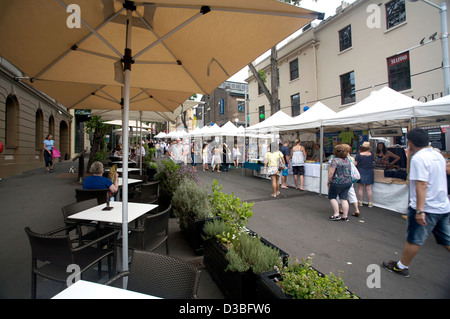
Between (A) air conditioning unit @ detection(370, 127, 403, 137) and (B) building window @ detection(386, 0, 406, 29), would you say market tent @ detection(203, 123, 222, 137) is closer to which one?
(A) air conditioning unit @ detection(370, 127, 403, 137)

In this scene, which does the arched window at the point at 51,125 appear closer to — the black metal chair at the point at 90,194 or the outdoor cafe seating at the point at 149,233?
the black metal chair at the point at 90,194

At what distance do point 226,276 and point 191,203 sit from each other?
173 cm

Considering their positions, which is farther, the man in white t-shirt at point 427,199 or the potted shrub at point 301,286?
the man in white t-shirt at point 427,199

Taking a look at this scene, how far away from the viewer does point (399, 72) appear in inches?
466

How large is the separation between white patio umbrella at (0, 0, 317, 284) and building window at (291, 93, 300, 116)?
16.3 metres

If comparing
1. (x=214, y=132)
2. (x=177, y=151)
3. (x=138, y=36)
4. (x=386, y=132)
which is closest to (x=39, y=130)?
(x=177, y=151)

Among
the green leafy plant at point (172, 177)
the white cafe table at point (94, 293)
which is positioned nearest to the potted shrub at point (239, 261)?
the white cafe table at point (94, 293)

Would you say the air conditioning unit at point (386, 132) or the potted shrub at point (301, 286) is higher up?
the air conditioning unit at point (386, 132)

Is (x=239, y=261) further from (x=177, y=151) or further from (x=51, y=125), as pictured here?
(x=51, y=125)

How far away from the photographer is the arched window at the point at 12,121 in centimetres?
1146

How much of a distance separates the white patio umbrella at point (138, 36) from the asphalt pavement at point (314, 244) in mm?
1997

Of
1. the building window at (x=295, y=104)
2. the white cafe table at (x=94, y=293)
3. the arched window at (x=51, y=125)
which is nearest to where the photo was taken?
the white cafe table at (x=94, y=293)

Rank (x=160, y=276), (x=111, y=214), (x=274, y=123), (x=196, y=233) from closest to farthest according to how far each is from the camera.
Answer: (x=160, y=276)
(x=111, y=214)
(x=196, y=233)
(x=274, y=123)

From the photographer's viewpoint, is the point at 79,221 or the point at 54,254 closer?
the point at 54,254
